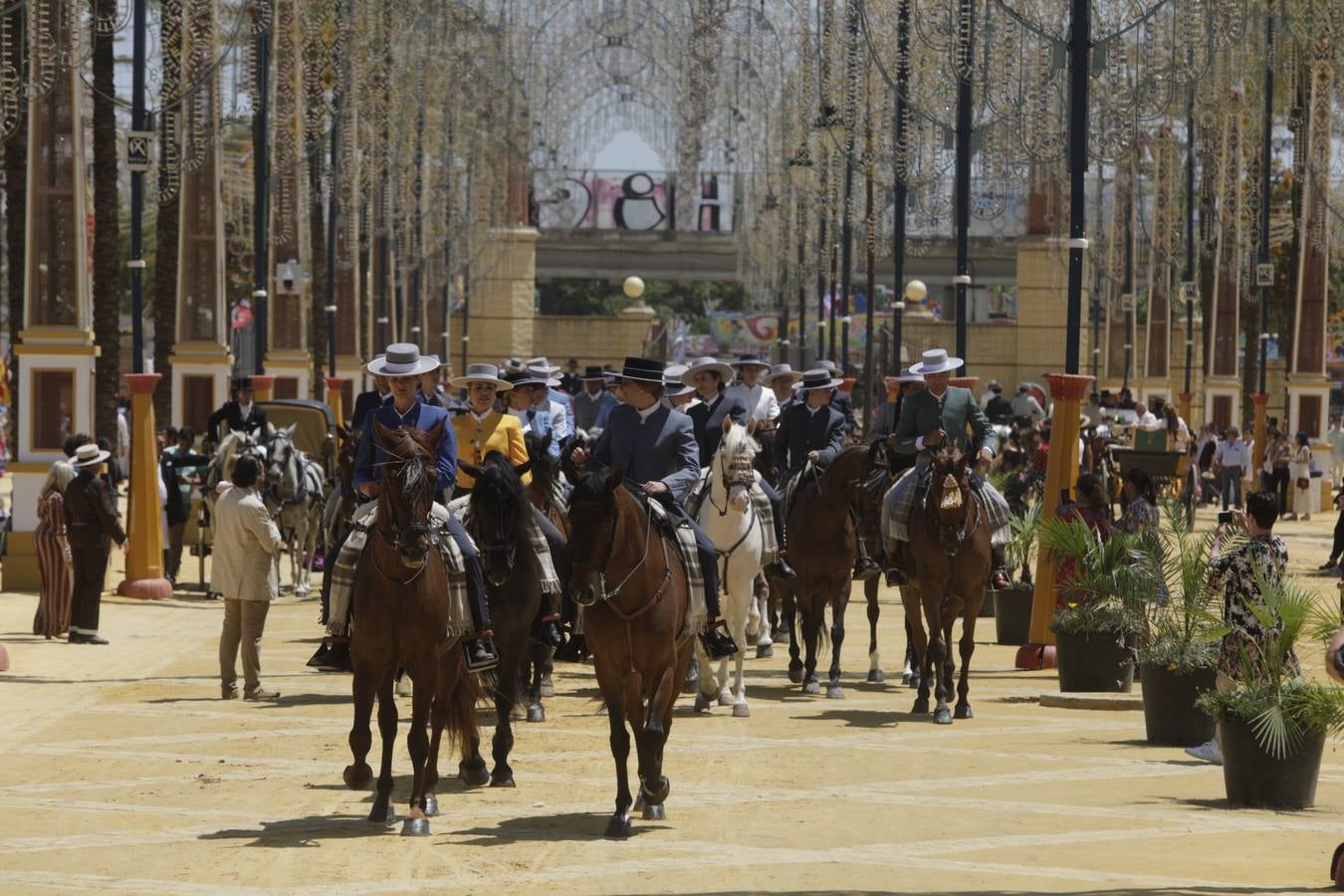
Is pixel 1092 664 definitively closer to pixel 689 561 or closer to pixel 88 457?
pixel 689 561

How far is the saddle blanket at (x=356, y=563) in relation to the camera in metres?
11.9

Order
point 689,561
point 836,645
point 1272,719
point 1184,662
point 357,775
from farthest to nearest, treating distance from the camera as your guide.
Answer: point 836,645 → point 1184,662 → point 689,561 → point 357,775 → point 1272,719

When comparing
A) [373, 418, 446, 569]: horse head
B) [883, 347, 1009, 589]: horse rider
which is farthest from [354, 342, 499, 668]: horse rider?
[883, 347, 1009, 589]: horse rider

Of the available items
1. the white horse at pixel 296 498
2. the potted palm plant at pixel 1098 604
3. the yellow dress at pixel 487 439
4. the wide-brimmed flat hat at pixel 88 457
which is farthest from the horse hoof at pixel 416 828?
the white horse at pixel 296 498

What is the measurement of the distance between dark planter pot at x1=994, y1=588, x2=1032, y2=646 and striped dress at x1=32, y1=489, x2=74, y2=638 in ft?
29.0

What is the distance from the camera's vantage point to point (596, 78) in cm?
5359

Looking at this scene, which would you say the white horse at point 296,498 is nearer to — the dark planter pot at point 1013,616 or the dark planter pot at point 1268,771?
the dark planter pot at point 1013,616

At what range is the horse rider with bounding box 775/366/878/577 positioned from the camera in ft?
63.8

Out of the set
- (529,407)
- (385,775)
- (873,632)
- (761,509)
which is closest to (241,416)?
(529,407)

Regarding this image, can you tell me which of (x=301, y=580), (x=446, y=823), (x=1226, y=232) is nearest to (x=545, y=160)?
(x=1226, y=232)

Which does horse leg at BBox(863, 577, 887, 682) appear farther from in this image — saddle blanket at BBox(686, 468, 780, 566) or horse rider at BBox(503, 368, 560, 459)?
horse rider at BBox(503, 368, 560, 459)

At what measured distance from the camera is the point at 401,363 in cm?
1309

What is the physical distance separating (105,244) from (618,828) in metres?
23.0

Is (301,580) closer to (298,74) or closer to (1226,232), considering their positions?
(298,74)
